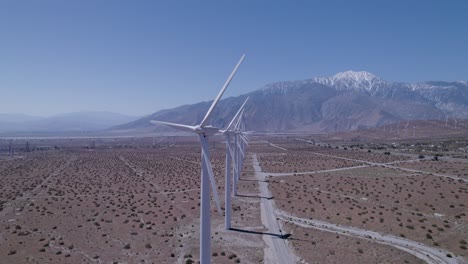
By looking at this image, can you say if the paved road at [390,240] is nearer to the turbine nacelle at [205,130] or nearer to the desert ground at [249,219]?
the desert ground at [249,219]

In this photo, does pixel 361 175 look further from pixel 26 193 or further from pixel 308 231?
pixel 26 193

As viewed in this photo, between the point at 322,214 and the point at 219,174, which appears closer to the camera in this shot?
the point at 322,214

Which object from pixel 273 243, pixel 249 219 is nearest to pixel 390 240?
pixel 273 243

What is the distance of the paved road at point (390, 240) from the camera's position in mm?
34625

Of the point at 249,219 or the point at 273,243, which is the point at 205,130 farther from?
the point at 249,219

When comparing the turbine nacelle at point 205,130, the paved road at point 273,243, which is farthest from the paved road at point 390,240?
the turbine nacelle at point 205,130

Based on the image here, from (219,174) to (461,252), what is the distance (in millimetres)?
62873

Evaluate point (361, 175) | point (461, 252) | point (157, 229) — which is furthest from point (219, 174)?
point (461, 252)

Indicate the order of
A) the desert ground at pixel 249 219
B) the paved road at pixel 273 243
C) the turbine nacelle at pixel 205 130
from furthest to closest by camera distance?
the desert ground at pixel 249 219 → the paved road at pixel 273 243 → the turbine nacelle at pixel 205 130

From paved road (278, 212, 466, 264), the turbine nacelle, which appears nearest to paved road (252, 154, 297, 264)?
paved road (278, 212, 466, 264)

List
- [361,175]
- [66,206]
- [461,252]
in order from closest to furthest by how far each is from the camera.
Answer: [461,252], [66,206], [361,175]

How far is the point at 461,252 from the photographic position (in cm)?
3597

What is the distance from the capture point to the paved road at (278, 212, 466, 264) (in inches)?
1363

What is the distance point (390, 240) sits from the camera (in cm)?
4003
